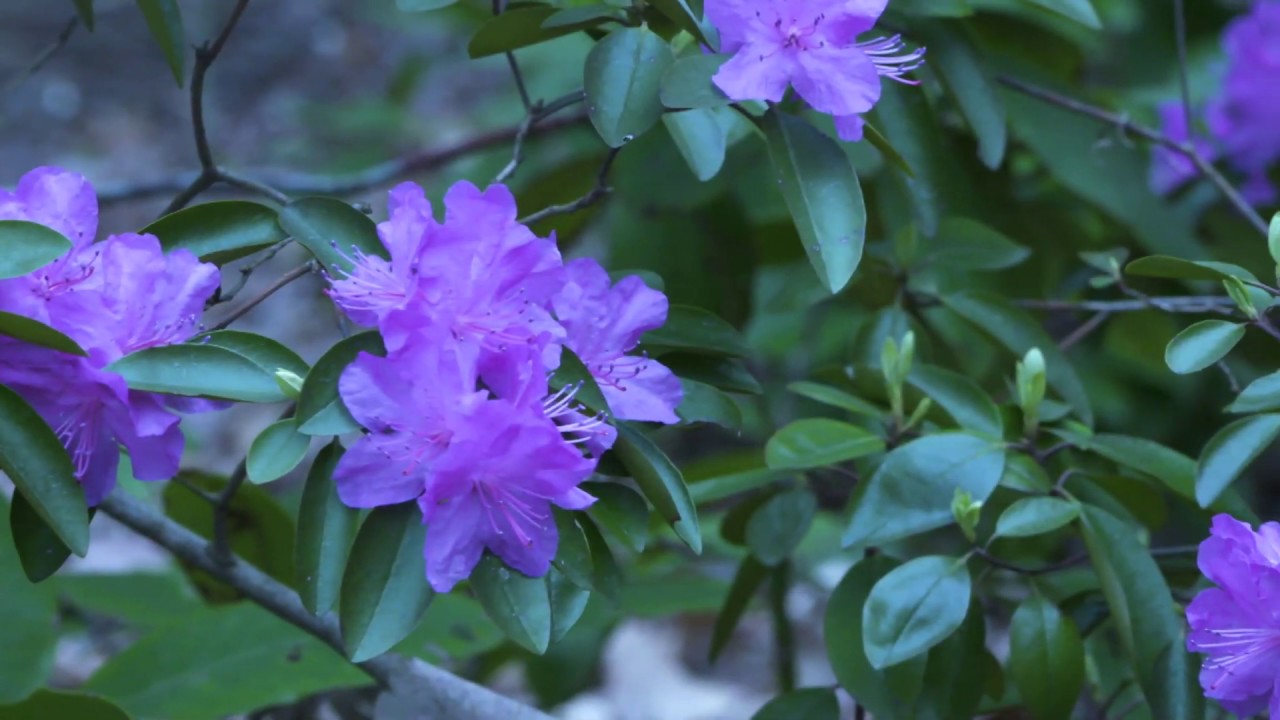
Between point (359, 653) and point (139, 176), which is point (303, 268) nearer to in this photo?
point (359, 653)

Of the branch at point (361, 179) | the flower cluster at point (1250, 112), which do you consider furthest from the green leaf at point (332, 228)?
the flower cluster at point (1250, 112)

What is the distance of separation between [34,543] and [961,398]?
68 centimetres

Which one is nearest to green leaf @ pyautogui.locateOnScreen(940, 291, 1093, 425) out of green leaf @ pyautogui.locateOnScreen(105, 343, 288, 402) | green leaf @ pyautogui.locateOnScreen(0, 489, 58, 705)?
green leaf @ pyautogui.locateOnScreen(105, 343, 288, 402)

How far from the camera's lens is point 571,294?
2.86 feet

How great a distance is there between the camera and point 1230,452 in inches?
35.6

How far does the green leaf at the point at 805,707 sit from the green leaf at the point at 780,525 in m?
0.11

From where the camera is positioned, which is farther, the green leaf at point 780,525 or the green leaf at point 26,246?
the green leaf at point 780,525

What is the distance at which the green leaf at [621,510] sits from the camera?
88 cm

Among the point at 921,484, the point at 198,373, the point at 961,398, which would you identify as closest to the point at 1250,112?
the point at 961,398

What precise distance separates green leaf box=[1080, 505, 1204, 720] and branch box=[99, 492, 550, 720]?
422mm

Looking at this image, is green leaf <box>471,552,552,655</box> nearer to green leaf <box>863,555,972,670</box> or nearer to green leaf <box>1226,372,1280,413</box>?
green leaf <box>863,555,972,670</box>

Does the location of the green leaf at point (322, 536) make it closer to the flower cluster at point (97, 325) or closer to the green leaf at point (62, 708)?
the flower cluster at point (97, 325)

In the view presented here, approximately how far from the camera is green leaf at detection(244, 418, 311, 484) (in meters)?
0.80

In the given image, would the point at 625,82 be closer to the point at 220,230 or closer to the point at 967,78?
the point at 220,230
